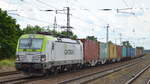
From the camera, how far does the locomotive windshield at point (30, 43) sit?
715 inches

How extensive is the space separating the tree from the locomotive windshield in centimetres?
1834

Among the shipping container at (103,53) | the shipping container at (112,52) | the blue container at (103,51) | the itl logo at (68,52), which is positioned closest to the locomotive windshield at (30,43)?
the itl logo at (68,52)

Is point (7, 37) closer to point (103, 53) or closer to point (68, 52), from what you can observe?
point (103, 53)

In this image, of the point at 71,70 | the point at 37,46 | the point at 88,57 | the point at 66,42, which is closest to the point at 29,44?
the point at 37,46

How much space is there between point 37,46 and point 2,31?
1994cm

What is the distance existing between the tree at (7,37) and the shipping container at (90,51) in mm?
11998

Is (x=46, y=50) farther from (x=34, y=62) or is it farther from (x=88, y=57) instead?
(x=88, y=57)

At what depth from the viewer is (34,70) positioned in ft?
58.6

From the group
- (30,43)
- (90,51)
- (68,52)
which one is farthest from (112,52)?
(30,43)

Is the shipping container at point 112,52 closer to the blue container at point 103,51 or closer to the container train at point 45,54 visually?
the blue container at point 103,51

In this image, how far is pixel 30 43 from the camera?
60.4 ft

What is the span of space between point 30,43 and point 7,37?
64.6 feet

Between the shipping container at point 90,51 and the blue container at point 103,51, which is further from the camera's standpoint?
the blue container at point 103,51

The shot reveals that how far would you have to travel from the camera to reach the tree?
3634cm
